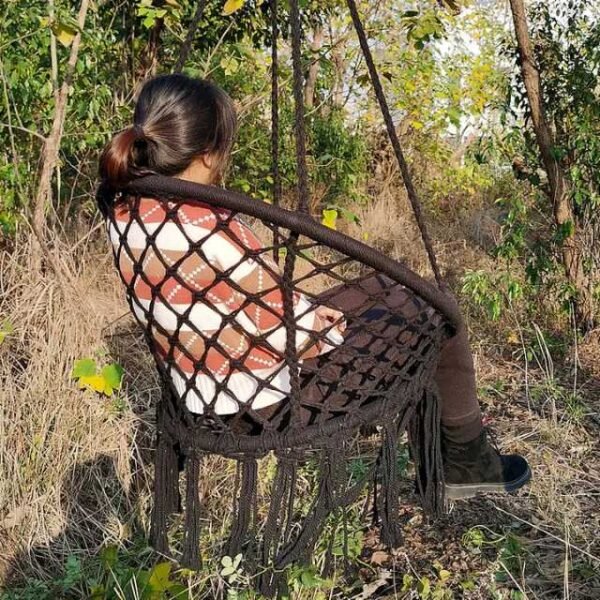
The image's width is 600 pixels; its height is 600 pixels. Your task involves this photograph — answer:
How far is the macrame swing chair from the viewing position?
4.25 ft

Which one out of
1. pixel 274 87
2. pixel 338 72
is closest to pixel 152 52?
pixel 338 72

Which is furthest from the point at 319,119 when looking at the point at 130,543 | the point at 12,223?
the point at 130,543

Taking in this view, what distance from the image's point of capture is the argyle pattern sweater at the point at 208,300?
4.36 feet

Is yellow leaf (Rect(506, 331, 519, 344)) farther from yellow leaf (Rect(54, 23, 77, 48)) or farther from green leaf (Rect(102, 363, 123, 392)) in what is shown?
yellow leaf (Rect(54, 23, 77, 48))

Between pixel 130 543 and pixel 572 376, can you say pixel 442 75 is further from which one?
pixel 130 543

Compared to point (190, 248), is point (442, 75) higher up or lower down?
higher up

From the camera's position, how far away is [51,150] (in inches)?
117

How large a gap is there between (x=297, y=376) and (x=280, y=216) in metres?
0.29

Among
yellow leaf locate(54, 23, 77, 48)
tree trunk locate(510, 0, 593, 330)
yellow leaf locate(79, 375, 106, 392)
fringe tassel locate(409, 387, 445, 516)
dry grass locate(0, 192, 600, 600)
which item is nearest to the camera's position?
fringe tassel locate(409, 387, 445, 516)

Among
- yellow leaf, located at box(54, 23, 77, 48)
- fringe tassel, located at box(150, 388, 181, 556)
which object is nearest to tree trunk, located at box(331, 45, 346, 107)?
yellow leaf, located at box(54, 23, 77, 48)

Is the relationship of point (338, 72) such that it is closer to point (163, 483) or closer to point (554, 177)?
point (554, 177)

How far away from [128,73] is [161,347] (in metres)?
3.09

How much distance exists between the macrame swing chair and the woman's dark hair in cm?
11

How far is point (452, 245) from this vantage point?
5.18 m
